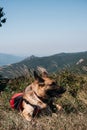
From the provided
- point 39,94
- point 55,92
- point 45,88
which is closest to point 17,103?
point 39,94

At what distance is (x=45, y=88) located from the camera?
34.1ft

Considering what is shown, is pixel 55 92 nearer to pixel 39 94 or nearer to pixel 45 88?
pixel 45 88

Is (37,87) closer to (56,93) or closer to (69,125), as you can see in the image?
(56,93)

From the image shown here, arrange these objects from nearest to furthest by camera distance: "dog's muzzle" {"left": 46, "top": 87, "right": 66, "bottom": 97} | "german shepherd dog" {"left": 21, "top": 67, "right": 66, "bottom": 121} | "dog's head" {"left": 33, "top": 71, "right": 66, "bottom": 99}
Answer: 1. "german shepherd dog" {"left": 21, "top": 67, "right": 66, "bottom": 121}
2. "dog's head" {"left": 33, "top": 71, "right": 66, "bottom": 99}
3. "dog's muzzle" {"left": 46, "top": 87, "right": 66, "bottom": 97}

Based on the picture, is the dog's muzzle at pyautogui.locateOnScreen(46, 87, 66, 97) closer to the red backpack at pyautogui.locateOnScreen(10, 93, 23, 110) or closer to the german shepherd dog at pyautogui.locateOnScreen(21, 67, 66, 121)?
the german shepherd dog at pyautogui.locateOnScreen(21, 67, 66, 121)

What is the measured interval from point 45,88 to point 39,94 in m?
0.26

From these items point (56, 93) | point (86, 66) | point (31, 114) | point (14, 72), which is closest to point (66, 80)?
point (86, 66)

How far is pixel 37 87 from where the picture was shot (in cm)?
1032

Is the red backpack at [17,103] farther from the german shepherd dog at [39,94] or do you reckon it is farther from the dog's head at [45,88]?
the dog's head at [45,88]

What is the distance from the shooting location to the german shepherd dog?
398 inches

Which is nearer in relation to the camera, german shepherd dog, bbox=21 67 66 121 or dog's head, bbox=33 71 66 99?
german shepherd dog, bbox=21 67 66 121

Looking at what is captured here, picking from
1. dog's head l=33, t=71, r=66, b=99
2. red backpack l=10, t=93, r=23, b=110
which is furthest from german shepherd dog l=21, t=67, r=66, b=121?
red backpack l=10, t=93, r=23, b=110

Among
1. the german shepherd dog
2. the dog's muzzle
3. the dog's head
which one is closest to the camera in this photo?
the german shepherd dog

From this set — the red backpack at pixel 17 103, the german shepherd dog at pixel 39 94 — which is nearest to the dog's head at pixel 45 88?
the german shepherd dog at pixel 39 94
